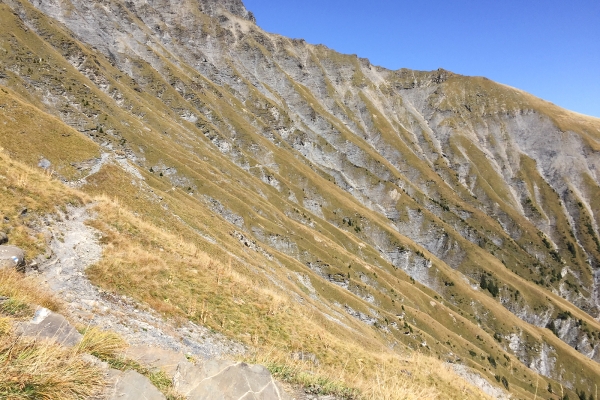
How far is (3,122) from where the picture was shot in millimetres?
40625

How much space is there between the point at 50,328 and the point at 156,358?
2.32m

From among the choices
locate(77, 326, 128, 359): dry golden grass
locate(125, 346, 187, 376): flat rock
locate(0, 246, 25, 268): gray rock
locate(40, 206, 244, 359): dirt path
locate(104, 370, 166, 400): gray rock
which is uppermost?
locate(104, 370, 166, 400): gray rock

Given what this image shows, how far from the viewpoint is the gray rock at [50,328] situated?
22.9 ft

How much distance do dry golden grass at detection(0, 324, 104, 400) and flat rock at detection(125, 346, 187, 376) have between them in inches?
72.1

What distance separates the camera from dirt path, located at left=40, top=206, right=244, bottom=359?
469 inches

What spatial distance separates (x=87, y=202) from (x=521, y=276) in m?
214

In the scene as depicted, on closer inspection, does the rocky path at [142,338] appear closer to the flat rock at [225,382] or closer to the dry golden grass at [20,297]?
the flat rock at [225,382]

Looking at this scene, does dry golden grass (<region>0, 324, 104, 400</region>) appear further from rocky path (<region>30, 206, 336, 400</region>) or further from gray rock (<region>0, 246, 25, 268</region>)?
gray rock (<region>0, 246, 25, 268</region>)

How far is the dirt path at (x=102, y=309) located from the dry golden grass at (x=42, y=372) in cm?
499

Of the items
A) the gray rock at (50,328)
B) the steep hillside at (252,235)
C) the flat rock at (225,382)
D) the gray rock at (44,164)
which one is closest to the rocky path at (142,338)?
the flat rock at (225,382)

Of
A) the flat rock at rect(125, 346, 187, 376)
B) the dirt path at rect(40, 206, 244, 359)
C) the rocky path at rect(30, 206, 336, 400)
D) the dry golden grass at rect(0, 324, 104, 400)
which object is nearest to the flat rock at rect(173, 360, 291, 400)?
the rocky path at rect(30, 206, 336, 400)

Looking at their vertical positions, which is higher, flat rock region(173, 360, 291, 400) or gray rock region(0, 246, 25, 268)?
flat rock region(173, 360, 291, 400)

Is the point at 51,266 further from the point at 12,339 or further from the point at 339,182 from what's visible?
the point at 339,182

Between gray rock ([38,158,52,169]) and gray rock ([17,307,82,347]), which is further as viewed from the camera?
gray rock ([38,158,52,169])
